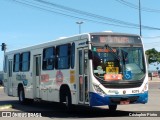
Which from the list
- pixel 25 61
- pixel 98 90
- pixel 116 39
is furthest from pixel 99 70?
pixel 25 61

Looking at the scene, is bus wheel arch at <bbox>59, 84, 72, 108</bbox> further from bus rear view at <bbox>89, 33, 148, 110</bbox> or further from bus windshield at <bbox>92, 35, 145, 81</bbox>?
bus windshield at <bbox>92, 35, 145, 81</bbox>

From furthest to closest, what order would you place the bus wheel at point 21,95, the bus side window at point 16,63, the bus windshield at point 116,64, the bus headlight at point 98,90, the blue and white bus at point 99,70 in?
the bus side window at point 16,63
the bus wheel at point 21,95
the bus windshield at point 116,64
the blue and white bus at point 99,70
the bus headlight at point 98,90

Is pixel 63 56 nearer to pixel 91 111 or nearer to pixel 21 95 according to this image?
pixel 91 111

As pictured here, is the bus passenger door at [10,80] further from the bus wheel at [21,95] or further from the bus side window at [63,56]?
the bus side window at [63,56]

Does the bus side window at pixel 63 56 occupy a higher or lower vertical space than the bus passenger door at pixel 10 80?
higher

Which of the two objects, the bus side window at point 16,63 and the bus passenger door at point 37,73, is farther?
the bus side window at point 16,63

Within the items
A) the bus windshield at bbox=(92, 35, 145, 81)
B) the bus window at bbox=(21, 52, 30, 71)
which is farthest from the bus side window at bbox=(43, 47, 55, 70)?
the bus windshield at bbox=(92, 35, 145, 81)

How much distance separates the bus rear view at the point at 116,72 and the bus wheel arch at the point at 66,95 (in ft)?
6.08

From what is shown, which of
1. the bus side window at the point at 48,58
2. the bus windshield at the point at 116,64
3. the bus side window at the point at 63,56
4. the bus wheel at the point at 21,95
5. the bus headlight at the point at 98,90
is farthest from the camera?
the bus wheel at the point at 21,95

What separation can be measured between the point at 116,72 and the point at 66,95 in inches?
109

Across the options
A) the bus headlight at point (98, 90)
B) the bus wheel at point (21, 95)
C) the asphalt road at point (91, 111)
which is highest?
the bus headlight at point (98, 90)

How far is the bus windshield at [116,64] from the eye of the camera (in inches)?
563

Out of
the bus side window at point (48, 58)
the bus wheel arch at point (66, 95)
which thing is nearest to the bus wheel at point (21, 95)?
the bus side window at point (48, 58)

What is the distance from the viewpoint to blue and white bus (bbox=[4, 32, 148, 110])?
46.5 ft
